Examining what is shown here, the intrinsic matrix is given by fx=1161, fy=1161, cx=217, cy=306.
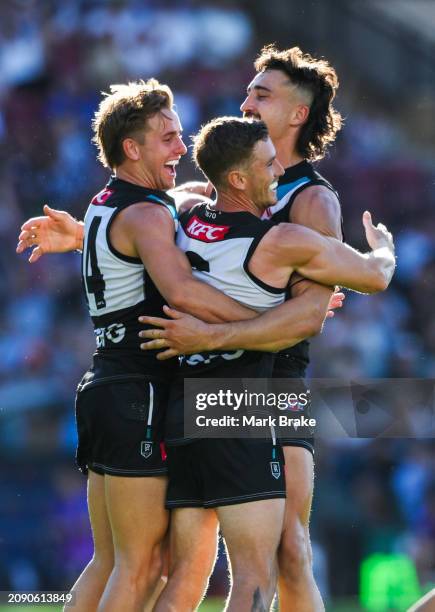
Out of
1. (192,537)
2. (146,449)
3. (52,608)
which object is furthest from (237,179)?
(52,608)

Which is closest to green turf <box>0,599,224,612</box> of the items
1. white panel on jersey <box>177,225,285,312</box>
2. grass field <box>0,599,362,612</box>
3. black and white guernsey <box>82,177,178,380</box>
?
grass field <box>0,599,362,612</box>

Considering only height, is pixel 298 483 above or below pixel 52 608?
above

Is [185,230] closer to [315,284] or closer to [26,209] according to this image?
[315,284]

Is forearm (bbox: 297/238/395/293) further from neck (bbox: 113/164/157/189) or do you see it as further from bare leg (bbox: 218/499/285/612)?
bare leg (bbox: 218/499/285/612)

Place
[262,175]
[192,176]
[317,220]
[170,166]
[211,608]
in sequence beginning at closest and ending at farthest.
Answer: [262,175] < [317,220] < [170,166] < [211,608] < [192,176]

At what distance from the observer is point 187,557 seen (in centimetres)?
469

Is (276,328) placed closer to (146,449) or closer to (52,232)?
(146,449)

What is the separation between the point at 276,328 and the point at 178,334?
40 centimetres

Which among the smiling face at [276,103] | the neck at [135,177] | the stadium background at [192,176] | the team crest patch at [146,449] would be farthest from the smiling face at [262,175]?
the stadium background at [192,176]

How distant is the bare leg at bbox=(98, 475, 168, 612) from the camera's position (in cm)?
479

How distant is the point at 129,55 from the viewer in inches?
564

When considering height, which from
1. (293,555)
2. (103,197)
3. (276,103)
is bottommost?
(293,555)

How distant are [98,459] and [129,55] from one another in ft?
33.1

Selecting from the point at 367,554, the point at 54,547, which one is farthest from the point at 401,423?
the point at 54,547
